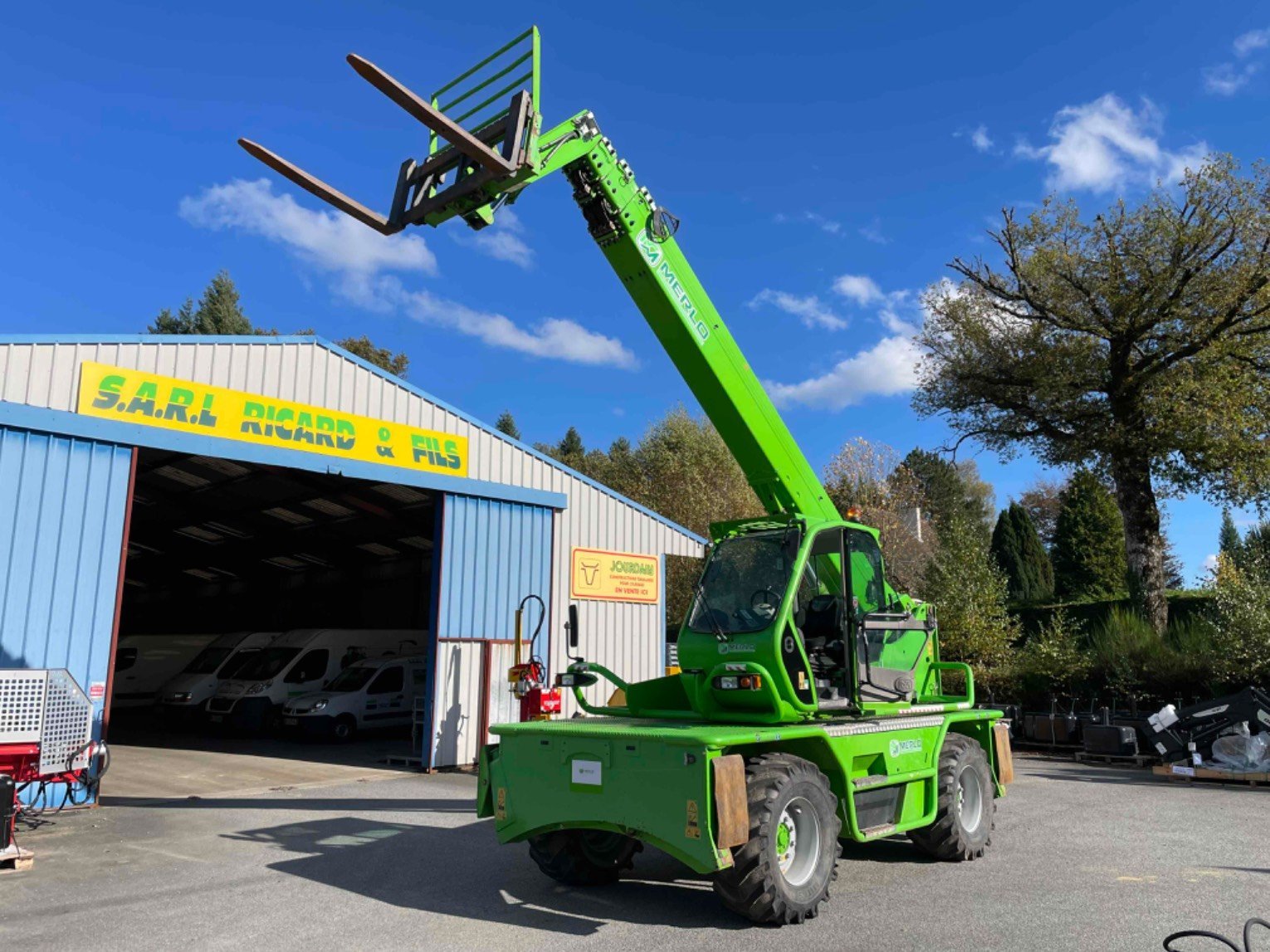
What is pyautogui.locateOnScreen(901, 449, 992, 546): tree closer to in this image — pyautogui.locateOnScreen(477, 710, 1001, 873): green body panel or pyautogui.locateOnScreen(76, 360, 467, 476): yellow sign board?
pyautogui.locateOnScreen(76, 360, 467, 476): yellow sign board

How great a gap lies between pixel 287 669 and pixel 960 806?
16.7 metres

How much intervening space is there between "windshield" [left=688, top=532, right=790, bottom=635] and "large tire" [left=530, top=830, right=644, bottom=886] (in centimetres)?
180

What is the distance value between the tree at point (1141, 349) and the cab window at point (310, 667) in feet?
61.5

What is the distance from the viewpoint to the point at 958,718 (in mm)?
8734

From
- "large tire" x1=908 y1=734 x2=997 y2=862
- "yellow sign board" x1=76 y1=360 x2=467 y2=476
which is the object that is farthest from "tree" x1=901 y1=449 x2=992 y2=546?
"large tire" x1=908 y1=734 x2=997 y2=862

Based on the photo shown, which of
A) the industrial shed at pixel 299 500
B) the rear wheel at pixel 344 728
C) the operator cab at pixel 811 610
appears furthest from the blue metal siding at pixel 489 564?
the operator cab at pixel 811 610

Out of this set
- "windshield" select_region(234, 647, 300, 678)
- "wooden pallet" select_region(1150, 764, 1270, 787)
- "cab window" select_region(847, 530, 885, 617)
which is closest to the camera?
"cab window" select_region(847, 530, 885, 617)

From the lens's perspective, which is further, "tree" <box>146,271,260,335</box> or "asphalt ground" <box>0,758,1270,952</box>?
"tree" <box>146,271,260,335</box>

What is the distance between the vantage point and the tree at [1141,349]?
2308 centimetres

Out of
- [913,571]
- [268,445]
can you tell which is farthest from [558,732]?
[913,571]

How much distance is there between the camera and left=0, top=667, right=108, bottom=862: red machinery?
8.70 meters

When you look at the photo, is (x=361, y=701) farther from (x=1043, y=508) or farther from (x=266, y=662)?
(x=1043, y=508)

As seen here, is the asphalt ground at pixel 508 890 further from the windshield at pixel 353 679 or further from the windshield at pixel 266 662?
the windshield at pixel 266 662

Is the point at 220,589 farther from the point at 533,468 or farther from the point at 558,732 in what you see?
the point at 558,732
